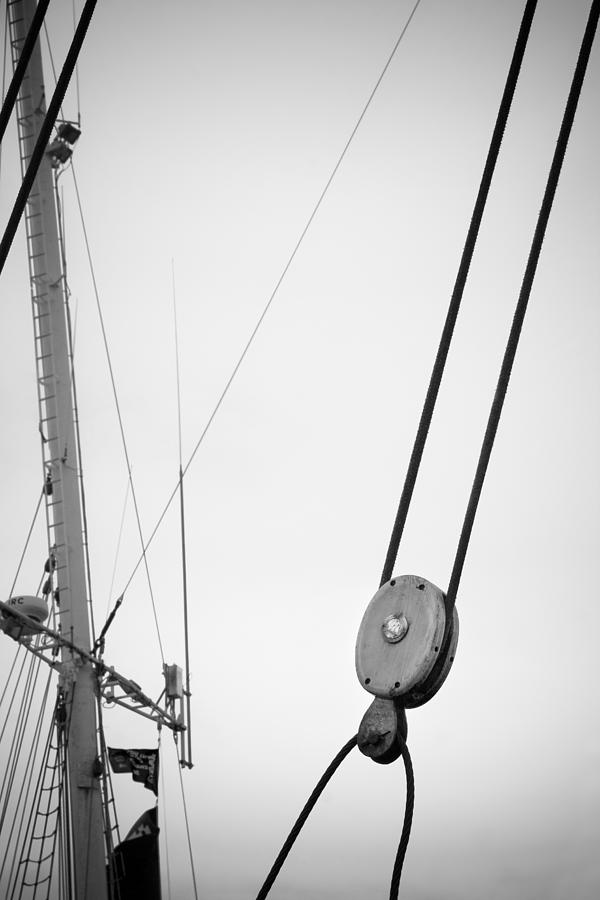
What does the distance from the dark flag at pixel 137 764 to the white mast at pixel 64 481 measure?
810 millimetres

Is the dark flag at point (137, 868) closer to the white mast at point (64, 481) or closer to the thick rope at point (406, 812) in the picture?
the white mast at point (64, 481)

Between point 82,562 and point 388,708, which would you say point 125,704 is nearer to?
point 82,562

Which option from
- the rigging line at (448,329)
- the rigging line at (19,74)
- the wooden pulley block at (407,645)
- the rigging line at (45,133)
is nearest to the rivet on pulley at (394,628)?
the wooden pulley block at (407,645)

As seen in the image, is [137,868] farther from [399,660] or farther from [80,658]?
[399,660]

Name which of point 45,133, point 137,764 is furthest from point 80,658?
point 45,133

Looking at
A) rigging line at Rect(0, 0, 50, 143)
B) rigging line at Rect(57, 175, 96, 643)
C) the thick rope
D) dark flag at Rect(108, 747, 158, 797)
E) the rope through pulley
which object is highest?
rigging line at Rect(57, 175, 96, 643)

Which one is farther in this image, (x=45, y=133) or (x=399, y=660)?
(x=45, y=133)

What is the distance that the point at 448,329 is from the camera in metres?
2.77

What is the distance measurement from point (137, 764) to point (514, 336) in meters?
11.6

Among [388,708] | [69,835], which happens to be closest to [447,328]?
[388,708]

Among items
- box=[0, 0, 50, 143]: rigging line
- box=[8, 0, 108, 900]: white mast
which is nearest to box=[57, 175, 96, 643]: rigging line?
box=[8, 0, 108, 900]: white mast

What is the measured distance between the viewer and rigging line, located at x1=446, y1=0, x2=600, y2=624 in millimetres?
2461

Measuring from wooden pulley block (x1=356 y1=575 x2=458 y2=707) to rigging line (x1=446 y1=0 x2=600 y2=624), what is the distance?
0.07 m

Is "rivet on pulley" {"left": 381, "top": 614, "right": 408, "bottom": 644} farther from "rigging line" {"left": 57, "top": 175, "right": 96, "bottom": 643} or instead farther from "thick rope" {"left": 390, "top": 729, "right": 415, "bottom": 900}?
"rigging line" {"left": 57, "top": 175, "right": 96, "bottom": 643}
